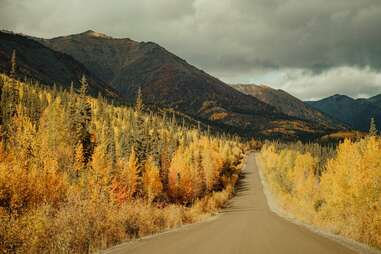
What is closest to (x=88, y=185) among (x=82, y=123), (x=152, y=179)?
(x=152, y=179)

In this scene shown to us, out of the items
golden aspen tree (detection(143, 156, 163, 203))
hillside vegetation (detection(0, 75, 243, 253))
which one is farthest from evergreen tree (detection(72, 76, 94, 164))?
golden aspen tree (detection(143, 156, 163, 203))

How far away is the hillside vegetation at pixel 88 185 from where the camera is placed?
44.3 feet

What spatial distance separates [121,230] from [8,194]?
14.5m

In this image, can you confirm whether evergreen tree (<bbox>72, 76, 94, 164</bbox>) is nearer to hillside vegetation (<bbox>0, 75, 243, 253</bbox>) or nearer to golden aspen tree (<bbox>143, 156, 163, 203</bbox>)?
hillside vegetation (<bbox>0, 75, 243, 253</bbox>)

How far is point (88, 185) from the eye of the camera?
37625mm

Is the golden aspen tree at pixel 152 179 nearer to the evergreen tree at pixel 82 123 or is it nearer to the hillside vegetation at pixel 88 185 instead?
the hillside vegetation at pixel 88 185

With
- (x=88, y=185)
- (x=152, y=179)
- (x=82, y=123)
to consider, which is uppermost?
(x=82, y=123)

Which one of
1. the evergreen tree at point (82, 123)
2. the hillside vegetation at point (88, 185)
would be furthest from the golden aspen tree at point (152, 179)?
the evergreen tree at point (82, 123)

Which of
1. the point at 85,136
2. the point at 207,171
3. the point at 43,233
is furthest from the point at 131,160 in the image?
the point at 43,233

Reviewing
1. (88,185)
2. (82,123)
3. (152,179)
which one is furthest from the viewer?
(152,179)

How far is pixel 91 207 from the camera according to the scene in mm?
16359

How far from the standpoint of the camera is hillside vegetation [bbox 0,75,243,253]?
44.3 feet

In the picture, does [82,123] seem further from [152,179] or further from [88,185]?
[88,185]

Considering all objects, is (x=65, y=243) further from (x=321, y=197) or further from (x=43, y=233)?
(x=321, y=197)
